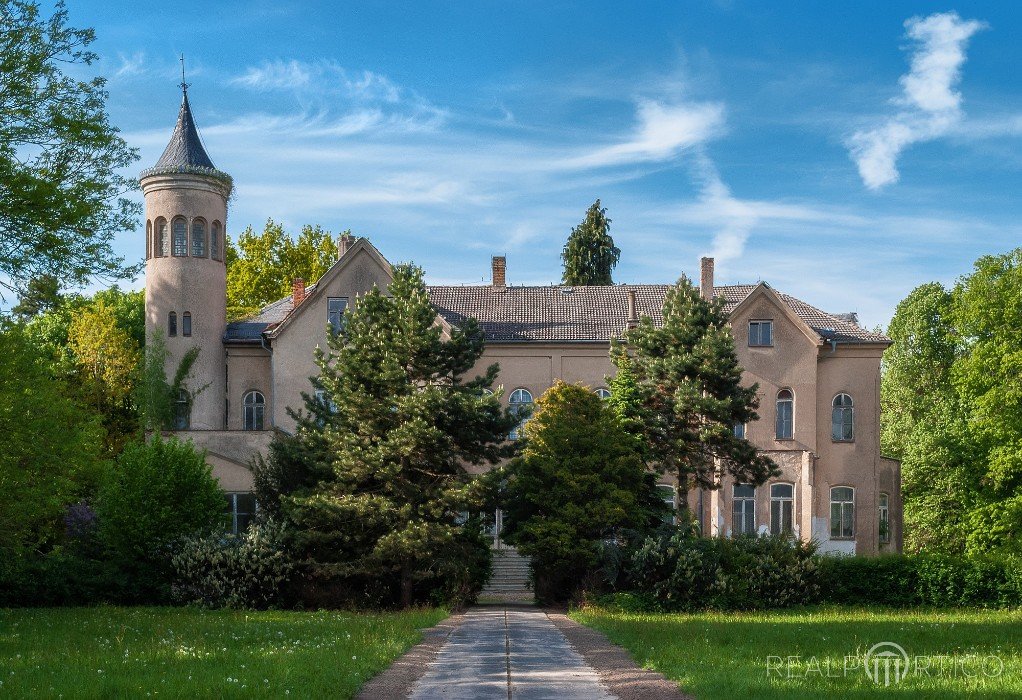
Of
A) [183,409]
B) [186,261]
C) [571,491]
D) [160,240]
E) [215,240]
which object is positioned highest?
[215,240]

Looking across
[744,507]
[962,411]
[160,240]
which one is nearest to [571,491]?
[744,507]

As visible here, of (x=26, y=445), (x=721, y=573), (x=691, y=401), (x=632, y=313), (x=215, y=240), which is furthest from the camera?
(x=632, y=313)

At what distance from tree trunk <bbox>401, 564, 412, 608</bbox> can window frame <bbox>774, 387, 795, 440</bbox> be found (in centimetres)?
2156

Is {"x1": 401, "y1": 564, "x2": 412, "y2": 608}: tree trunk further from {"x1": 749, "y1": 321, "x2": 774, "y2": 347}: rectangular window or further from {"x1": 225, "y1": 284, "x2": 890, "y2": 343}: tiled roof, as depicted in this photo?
{"x1": 749, "y1": 321, "x2": 774, "y2": 347}: rectangular window

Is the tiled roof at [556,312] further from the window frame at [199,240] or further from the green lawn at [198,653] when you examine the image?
the green lawn at [198,653]

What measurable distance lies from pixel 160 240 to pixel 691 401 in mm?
23338

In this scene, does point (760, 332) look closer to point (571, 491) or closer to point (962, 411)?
point (962, 411)

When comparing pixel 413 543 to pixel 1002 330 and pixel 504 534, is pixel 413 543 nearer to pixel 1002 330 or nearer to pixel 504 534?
pixel 504 534

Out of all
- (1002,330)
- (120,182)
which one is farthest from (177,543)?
(1002,330)

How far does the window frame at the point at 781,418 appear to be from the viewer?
47.5 meters

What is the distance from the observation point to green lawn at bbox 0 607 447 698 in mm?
13492

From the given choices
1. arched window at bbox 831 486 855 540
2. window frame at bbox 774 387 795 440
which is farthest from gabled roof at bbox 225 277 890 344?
arched window at bbox 831 486 855 540

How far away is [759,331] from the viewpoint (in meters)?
47.6

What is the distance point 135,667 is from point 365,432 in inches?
628
